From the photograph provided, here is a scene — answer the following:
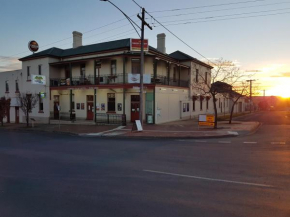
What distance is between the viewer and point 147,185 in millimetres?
5707

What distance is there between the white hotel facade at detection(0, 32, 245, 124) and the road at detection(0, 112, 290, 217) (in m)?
13.0

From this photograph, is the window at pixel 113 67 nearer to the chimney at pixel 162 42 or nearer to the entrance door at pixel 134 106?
the entrance door at pixel 134 106

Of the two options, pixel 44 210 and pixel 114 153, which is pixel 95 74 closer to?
pixel 114 153

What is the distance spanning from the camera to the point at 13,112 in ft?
115

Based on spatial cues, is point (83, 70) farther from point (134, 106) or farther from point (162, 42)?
point (162, 42)

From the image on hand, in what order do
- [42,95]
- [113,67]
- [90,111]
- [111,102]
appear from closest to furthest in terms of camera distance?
[111,102] → [113,67] → [90,111] → [42,95]

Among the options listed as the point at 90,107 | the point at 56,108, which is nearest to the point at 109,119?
the point at 90,107

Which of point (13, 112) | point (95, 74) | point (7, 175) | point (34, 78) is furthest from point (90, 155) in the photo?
point (13, 112)

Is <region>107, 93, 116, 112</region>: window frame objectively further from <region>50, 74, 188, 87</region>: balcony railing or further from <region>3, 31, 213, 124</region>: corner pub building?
<region>50, 74, 188, 87</region>: balcony railing

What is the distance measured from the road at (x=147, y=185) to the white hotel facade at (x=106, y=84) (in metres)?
13.0

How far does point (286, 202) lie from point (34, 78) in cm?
2710

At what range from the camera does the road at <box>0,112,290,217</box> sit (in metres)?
4.31

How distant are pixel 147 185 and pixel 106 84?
1961 centimetres

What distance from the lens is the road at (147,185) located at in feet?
14.1
